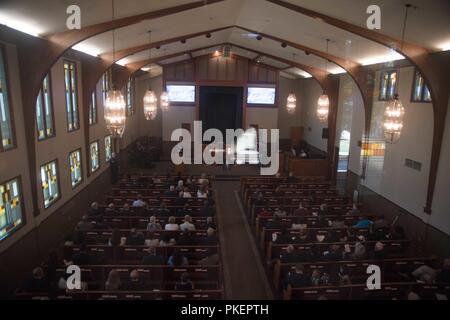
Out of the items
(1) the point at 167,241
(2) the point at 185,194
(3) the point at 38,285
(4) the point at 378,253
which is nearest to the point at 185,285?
(1) the point at 167,241

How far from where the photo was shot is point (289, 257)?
24.6 feet

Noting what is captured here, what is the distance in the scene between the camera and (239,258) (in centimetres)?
900

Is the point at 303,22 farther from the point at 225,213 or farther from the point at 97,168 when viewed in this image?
the point at 97,168

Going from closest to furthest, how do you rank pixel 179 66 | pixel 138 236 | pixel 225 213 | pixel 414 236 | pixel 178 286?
pixel 178 286
pixel 138 236
pixel 414 236
pixel 225 213
pixel 179 66

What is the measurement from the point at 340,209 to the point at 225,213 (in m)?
3.99

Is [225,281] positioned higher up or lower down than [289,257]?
lower down

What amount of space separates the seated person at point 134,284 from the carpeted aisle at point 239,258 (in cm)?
204

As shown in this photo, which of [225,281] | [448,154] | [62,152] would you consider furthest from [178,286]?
[448,154]

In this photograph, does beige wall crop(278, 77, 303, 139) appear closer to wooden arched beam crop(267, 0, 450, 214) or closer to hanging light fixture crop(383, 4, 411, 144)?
wooden arched beam crop(267, 0, 450, 214)

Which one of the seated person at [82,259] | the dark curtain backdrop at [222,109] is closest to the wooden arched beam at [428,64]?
the seated person at [82,259]

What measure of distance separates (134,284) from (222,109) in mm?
17787

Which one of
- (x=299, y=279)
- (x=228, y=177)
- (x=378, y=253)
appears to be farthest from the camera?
(x=228, y=177)

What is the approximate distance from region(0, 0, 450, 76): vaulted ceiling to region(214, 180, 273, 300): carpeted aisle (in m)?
6.38

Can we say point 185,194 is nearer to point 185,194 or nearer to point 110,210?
point 185,194
